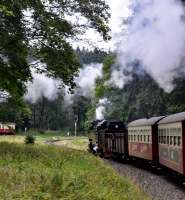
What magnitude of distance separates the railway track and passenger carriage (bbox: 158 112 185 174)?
693mm

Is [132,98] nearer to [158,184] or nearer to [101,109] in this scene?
[101,109]

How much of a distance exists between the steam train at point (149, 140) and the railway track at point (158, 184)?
60cm

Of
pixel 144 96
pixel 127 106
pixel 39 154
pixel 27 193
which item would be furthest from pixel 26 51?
pixel 127 106

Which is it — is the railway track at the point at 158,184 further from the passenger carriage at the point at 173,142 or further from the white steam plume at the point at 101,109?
the white steam plume at the point at 101,109

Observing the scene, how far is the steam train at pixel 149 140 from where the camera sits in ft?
60.3

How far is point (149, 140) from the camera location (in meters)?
24.9

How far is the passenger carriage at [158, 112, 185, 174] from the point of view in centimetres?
1763

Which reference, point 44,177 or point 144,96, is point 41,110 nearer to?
point 144,96

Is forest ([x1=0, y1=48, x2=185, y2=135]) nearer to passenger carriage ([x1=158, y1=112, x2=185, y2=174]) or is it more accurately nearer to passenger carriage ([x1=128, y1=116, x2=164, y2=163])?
passenger carriage ([x1=128, y1=116, x2=164, y2=163])

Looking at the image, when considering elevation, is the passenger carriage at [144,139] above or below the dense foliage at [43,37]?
below

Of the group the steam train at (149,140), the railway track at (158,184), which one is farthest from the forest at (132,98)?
the railway track at (158,184)

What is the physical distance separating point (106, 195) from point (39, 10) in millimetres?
11609

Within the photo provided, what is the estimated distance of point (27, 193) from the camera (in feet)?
34.1

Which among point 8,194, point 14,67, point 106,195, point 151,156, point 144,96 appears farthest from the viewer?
point 144,96
